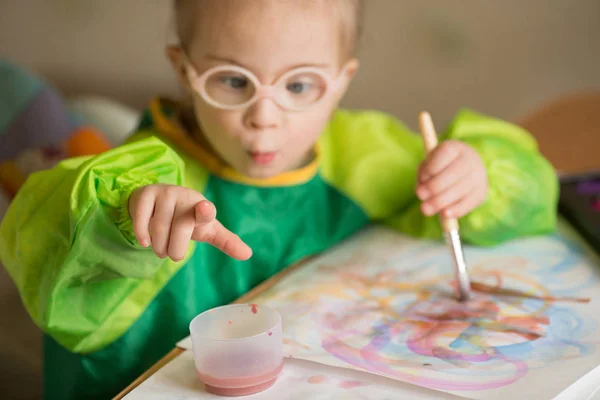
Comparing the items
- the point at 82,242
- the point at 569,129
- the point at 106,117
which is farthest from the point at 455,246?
the point at 106,117

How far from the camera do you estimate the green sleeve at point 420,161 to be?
29.2 inches

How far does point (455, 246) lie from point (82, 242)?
1.06 feet

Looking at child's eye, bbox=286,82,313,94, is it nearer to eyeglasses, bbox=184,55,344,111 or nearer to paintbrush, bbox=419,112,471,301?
eyeglasses, bbox=184,55,344,111

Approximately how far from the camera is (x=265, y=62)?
66 centimetres

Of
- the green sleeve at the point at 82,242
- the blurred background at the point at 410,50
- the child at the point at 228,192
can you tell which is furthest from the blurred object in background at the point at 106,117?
the green sleeve at the point at 82,242

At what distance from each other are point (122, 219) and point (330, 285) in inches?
8.4

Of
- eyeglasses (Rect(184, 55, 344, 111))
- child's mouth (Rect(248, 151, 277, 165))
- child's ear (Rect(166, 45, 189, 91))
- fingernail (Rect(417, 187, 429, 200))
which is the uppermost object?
eyeglasses (Rect(184, 55, 344, 111))

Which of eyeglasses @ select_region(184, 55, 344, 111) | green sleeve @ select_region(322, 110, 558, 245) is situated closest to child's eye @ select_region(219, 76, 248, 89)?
eyeglasses @ select_region(184, 55, 344, 111)

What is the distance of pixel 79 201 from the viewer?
53 cm

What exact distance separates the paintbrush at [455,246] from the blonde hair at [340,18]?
0.49 feet

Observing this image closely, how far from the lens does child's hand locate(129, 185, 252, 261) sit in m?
0.47

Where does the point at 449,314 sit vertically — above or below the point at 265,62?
below

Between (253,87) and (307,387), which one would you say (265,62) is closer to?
(253,87)

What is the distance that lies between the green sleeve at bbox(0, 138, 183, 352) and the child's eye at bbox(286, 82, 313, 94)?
0.53ft
